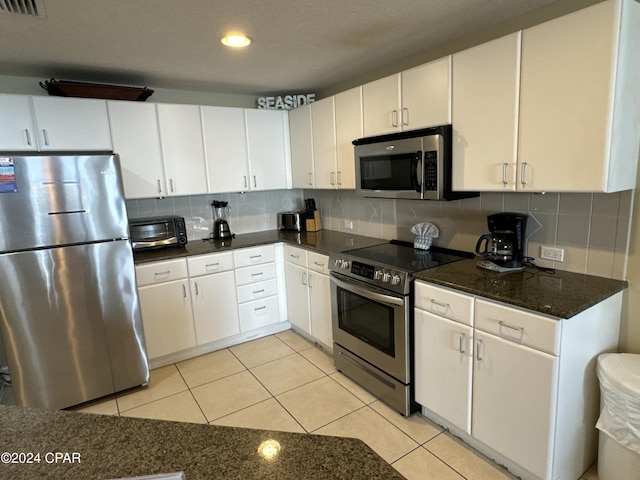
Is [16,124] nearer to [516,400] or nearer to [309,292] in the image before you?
[309,292]

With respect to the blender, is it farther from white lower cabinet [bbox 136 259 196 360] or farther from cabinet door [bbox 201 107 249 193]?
white lower cabinet [bbox 136 259 196 360]

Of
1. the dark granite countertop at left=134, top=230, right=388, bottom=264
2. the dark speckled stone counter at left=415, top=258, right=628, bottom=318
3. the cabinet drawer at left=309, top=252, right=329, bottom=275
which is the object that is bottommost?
the cabinet drawer at left=309, top=252, right=329, bottom=275

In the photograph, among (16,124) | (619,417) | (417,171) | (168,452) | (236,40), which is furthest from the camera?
(16,124)

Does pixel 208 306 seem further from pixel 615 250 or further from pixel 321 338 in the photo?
pixel 615 250

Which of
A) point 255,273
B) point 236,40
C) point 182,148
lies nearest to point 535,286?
point 236,40

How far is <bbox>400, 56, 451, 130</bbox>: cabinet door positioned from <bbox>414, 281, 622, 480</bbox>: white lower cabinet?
3.29ft

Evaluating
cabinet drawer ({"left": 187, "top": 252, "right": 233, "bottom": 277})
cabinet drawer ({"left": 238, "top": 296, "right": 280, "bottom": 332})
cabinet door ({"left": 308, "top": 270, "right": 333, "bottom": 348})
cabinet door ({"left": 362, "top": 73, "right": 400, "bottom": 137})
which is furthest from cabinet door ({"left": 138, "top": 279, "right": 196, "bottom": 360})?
cabinet door ({"left": 362, "top": 73, "right": 400, "bottom": 137})

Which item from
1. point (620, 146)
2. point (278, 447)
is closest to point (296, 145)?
point (620, 146)

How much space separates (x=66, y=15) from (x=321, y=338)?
2.63 meters

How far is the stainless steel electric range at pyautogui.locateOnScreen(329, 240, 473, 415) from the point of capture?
2201 mm

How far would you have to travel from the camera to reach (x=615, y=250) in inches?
72.7

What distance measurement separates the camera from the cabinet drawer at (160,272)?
9.20ft

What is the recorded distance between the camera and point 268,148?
3.60m

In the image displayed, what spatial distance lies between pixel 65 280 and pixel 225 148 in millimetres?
1662
